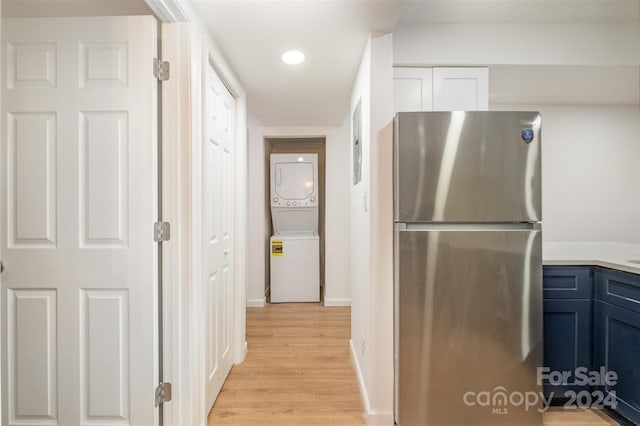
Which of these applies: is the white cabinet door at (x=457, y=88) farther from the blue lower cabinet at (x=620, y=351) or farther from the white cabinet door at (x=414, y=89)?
the blue lower cabinet at (x=620, y=351)

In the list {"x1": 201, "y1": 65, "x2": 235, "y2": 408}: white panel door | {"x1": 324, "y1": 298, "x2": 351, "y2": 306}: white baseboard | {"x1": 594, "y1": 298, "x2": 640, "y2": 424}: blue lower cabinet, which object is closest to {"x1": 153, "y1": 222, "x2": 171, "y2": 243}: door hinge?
{"x1": 201, "y1": 65, "x2": 235, "y2": 408}: white panel door

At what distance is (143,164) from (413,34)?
1.70 meters

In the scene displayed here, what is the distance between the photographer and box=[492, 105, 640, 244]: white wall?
9.56 feet

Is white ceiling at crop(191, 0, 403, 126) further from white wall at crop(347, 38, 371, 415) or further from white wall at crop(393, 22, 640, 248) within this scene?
white wall at crop(393, 22, 640, 248)

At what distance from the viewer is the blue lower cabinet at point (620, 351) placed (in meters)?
1.79

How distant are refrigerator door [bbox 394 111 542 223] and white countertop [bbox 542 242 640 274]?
1.90 feet

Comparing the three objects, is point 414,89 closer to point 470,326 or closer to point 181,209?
point 470,326

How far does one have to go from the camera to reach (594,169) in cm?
292

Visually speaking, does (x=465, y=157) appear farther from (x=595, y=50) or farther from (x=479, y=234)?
(x=595, y=50)

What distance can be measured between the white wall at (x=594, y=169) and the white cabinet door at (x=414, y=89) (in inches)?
58.7

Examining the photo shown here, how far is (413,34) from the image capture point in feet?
6.74

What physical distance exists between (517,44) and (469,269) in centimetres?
143

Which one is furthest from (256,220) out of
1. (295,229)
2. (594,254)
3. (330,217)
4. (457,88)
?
(594,254)

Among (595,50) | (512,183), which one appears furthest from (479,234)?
(595,50)
